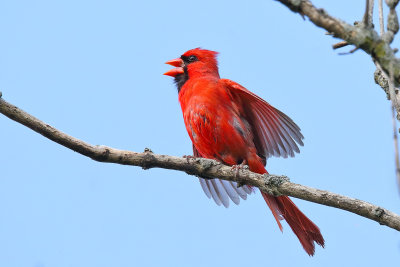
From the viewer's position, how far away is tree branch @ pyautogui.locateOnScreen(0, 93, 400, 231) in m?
3.19

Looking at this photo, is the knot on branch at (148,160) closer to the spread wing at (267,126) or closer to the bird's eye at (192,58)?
the spread wing at (267,126)

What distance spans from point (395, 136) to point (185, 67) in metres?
3.84

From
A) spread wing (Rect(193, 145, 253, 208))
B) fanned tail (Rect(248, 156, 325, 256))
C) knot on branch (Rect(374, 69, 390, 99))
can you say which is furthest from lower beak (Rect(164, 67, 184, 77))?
knot on branch (Rect(374, 69, 390, 99))

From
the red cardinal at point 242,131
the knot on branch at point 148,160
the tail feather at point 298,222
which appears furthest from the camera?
the red cardinal at point 242,131

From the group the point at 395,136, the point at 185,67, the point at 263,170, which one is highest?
the point at 185,67

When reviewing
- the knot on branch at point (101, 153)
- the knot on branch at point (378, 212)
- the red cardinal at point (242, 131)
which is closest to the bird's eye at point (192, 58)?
the red cardinal at point (242, 131)

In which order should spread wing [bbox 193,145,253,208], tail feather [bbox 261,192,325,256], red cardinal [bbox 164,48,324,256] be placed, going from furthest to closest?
spread wing [bbox 193,145,253,208] → red cardinal [bbox 164,48,324,256] → tail feather [bbox 261,192,325,256]

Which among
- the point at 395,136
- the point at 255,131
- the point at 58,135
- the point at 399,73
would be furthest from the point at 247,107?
the point at 395,136

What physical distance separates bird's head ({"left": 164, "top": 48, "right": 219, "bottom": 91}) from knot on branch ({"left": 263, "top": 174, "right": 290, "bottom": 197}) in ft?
6.69

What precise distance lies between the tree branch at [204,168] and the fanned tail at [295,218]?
86 cm

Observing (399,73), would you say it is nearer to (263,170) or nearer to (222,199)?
(263,170)

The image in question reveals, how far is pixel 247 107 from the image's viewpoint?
203 inches

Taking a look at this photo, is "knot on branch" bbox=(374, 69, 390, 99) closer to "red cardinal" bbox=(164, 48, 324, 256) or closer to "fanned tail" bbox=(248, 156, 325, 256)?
"red cardinal" bbox=(164, 48, 324, 256)

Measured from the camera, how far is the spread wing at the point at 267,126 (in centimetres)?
482
